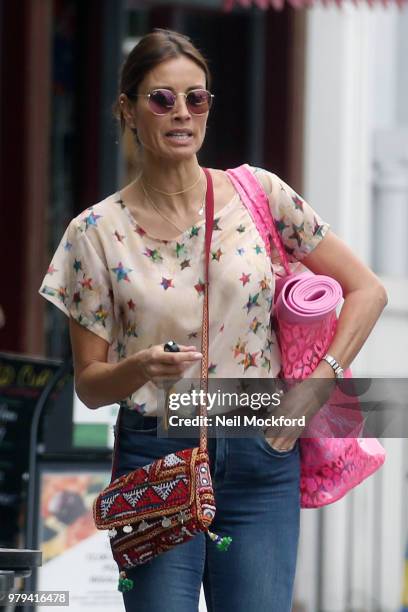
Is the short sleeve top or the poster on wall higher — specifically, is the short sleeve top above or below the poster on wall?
above

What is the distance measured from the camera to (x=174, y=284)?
351 cm

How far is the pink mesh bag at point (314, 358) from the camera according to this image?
3608mm

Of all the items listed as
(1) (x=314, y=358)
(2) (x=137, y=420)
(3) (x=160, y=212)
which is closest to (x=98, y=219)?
(3) (x=160, y=212)

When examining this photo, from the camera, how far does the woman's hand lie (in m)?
3.22

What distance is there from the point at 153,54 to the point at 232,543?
42.9 inches

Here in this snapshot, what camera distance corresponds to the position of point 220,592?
355cm

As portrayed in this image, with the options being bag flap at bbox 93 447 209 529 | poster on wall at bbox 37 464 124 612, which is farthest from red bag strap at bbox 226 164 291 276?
poster on wall at bbox 37 464 124 612

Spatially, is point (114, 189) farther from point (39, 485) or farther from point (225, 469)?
point (225, 469)

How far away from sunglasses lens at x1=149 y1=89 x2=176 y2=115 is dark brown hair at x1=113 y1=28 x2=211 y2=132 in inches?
2.8

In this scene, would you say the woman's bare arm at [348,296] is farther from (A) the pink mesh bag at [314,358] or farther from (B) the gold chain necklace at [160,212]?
(B) the gold chain necklace at [160,212]

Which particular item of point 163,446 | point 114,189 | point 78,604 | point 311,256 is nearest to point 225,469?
point 163,446

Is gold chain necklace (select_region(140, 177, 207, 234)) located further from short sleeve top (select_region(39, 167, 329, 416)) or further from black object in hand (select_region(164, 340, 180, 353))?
black object in hand (select_region(164, 340, 180, 353))

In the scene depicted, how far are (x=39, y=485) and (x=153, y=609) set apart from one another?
2172 millimetres

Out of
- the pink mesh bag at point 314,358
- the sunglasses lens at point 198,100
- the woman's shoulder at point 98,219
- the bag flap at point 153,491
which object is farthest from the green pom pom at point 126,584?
the sunglasses lens at point 198,100
